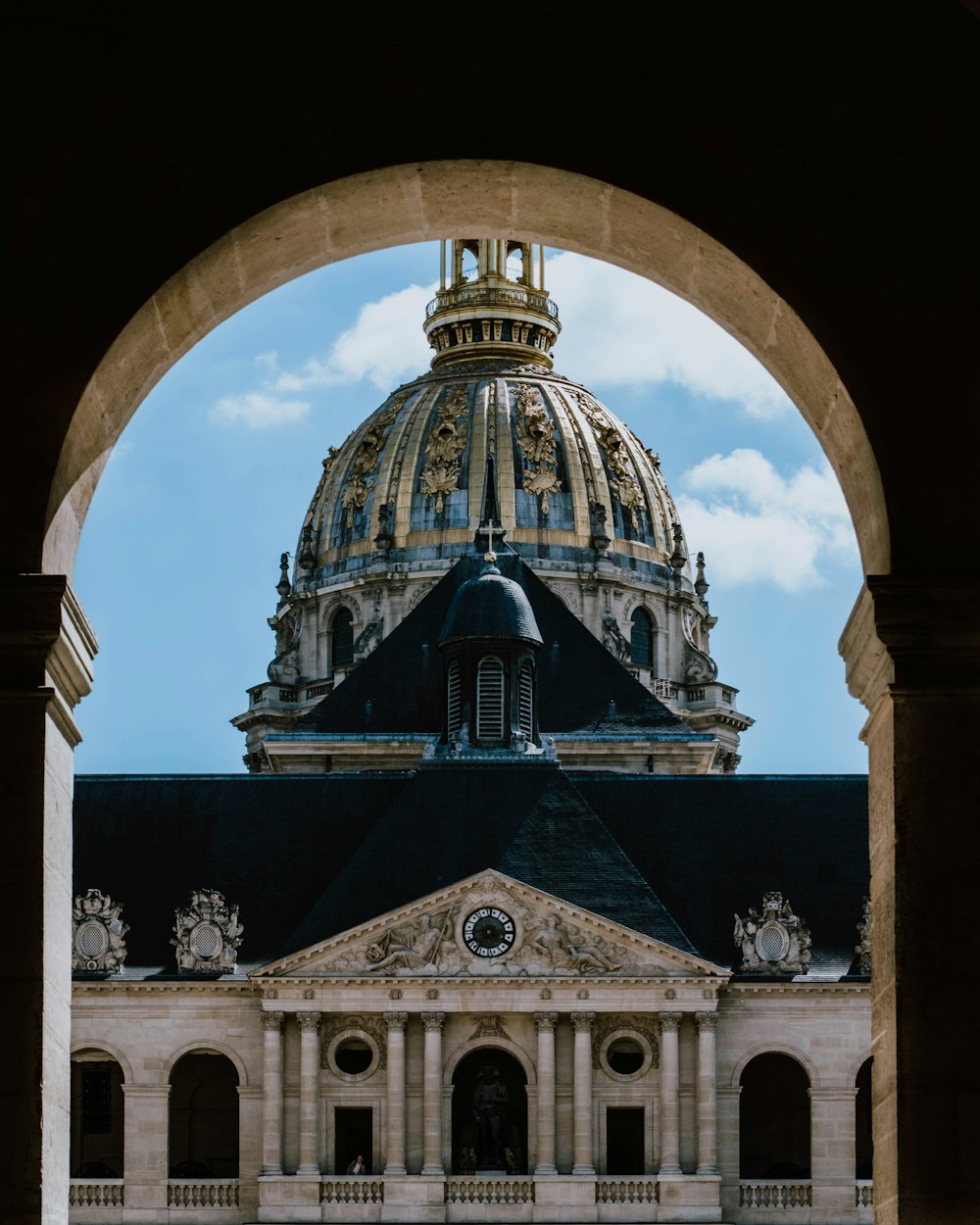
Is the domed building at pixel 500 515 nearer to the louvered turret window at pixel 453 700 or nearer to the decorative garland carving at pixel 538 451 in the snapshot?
the decorative garland carving at pixel 538 451

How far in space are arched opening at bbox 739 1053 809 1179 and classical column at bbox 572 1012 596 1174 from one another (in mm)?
3670

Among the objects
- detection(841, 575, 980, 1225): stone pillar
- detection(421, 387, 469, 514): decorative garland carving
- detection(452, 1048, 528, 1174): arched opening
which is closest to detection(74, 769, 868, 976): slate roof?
detection(452, 1048, 528, 1174): arched opening

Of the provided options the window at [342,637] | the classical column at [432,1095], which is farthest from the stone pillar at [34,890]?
the window at [342,637]

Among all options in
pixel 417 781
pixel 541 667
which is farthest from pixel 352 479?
pixel 417 781

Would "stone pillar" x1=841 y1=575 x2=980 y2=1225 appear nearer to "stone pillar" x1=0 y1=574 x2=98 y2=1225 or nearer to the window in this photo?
"stone pillar" x1=0 y1=574 x2=98 y2=1225

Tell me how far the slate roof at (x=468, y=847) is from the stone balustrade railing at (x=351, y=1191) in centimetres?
554

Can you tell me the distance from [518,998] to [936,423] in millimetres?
58706

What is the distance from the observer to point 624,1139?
70625mm

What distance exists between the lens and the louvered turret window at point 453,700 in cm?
8138

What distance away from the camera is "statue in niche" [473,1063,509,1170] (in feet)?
228

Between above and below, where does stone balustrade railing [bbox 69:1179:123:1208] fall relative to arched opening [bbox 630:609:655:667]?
below

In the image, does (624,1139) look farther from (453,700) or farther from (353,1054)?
(453,700)

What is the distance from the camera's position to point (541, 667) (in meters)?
94.2

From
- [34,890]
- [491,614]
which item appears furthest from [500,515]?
[34,890]
